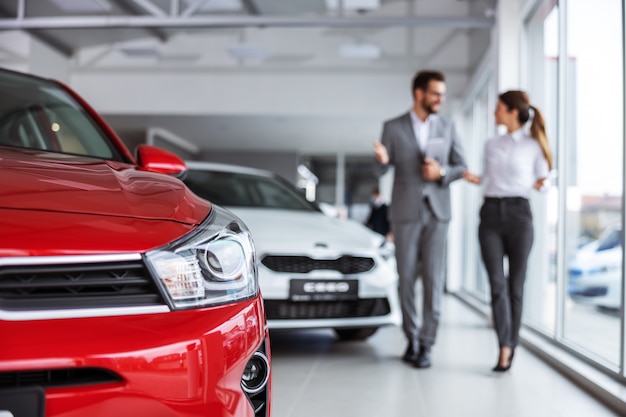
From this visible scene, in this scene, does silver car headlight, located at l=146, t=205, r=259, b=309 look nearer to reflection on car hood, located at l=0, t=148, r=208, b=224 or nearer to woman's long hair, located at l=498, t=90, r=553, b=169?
reflection on car hood, located at l=0, t=148, r=208, b=224

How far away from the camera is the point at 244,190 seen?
397cm

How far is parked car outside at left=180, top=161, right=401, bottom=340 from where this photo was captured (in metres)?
3.08

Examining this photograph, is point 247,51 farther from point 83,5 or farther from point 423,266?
point 423,266

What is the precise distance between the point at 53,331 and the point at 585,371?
2.62m

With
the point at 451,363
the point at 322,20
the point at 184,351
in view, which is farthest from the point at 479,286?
the point at 184,351

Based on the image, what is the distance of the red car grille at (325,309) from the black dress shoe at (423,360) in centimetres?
27

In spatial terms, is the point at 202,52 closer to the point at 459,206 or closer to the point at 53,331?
the point at 459,206

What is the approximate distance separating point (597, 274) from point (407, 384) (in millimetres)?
3303

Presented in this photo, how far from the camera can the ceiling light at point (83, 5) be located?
838 centimetres

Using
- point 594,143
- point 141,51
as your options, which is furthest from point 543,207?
point 141,51

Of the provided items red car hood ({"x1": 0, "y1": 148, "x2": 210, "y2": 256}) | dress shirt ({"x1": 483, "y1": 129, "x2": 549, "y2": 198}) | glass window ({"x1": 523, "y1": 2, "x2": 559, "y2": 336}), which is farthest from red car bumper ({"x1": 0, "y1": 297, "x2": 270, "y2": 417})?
glass window ({"x1": 523, "y1": 2, "x2": 559, "y2": 336})

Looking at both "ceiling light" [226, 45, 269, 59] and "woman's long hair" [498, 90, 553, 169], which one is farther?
"ceiling light" [226, 45, 269, 59]

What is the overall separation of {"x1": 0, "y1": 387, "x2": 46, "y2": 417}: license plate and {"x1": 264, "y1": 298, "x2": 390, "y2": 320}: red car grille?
83.0 inches

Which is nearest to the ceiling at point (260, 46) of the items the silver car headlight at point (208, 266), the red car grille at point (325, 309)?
the red car grille at point (325, 309)
